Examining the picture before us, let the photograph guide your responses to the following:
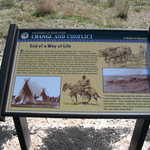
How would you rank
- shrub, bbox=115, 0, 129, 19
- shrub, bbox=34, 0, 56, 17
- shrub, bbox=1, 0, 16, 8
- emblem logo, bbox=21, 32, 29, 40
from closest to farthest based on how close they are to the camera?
emblem logo, bbox=21, 32, 29, 40 < shrub, bbox=34, 0, 56, 17 < shrub, bbox=115, 0, 129, 19 < shrub, bbox=1, 0, 16, 8

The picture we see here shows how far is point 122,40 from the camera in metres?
2.53

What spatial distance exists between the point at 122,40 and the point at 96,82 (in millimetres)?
472

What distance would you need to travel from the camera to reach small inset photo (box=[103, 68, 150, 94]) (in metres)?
2.34

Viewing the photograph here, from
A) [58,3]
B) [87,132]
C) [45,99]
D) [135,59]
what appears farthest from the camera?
[58,3]

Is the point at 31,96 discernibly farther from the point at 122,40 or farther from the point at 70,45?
the point at 122,40

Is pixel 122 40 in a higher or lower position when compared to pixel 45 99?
higher

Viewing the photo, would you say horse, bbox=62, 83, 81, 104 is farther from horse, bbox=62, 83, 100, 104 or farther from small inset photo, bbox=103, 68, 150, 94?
small inset photo, bbox=103, 68, 150, 94

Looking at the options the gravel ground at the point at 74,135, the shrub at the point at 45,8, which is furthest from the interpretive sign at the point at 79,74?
the shrub at the point at 45,8

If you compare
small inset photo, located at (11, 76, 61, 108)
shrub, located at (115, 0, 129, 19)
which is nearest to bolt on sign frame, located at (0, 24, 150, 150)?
small inset photo, located at (11, 76, 61, 108)

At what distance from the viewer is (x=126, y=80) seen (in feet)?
7.80

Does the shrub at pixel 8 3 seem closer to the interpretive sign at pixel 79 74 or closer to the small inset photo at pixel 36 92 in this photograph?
the interpretive sign at pixel 79 74

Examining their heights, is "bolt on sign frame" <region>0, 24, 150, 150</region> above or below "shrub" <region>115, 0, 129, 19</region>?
below

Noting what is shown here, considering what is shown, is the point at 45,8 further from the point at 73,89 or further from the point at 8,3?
the point at 73,89

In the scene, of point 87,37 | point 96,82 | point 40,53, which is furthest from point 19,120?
point 87,37
